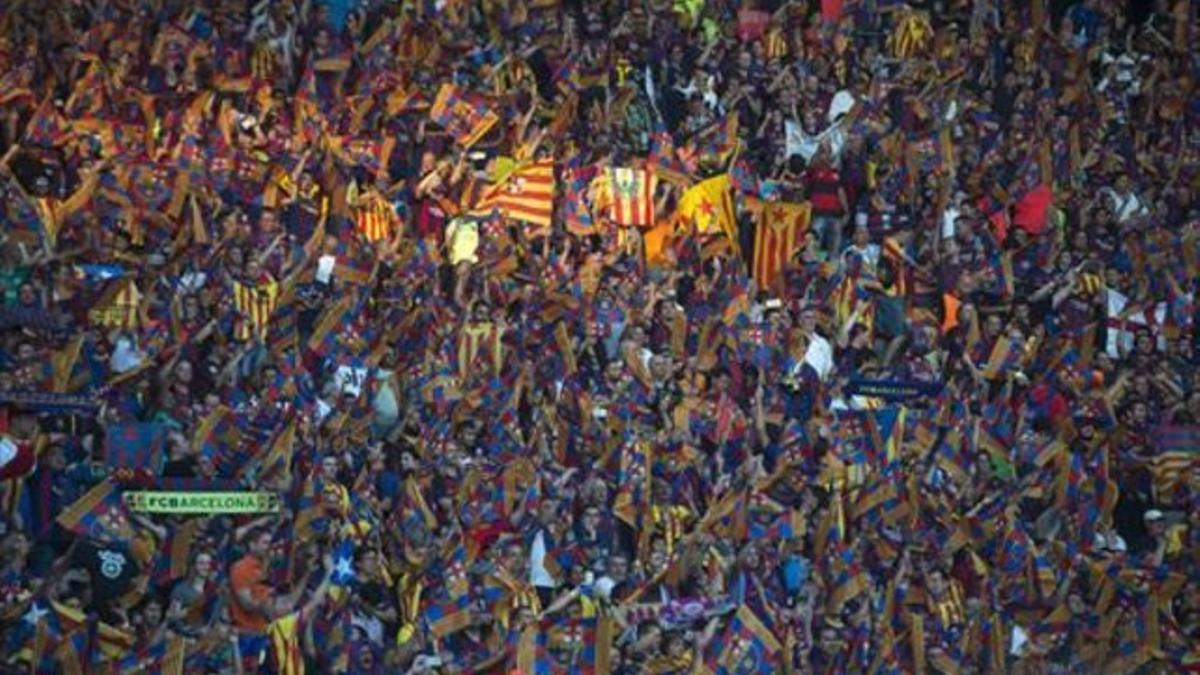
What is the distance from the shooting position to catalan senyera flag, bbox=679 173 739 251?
15.0 meters

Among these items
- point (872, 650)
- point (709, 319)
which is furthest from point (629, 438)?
point (872, 650)

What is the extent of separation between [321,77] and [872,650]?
4.46 m

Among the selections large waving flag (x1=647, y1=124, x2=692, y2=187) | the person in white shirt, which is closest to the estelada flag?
large waving flag (x1=647, y1=124, x2=692, y2=187)

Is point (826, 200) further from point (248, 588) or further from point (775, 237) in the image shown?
point (248, 588)

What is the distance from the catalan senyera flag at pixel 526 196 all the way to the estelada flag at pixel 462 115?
309 mm

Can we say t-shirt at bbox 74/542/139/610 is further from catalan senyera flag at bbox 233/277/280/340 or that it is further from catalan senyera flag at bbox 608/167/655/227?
catalan senyera flag at bbox 608/167/655/227

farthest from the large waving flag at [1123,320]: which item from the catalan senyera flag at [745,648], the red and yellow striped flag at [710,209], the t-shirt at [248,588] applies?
the t-shirt at [248,588]

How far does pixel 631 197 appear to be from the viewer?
1485 cm

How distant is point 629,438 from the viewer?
1441 cm

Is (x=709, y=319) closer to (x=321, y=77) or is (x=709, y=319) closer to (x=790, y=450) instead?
(x=790, y=450)

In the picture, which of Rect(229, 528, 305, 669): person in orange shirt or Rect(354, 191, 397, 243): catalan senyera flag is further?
Rect(354, 191, 397, 243): catalan senyera flag

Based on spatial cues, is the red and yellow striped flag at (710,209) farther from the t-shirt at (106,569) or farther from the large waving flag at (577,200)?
the t-shirt at (106,569)

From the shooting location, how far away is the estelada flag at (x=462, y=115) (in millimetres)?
14594

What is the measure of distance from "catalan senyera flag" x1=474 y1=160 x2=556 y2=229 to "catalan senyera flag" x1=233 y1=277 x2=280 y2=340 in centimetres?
134
